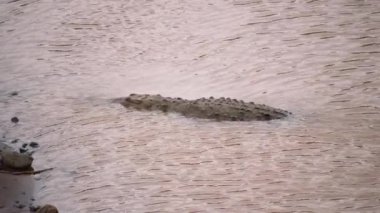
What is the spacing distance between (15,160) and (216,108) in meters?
1.31

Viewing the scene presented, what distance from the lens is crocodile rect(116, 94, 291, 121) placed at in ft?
14.8

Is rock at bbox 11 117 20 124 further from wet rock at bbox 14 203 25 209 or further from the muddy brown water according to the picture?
wet rock at bbox 14 203 25 209

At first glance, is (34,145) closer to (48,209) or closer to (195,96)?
(48,209)

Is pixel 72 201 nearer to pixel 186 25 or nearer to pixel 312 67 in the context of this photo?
pixel 312 67

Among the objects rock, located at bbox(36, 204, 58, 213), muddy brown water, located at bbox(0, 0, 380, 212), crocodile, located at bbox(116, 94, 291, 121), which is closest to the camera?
rock, located at bbox(36, 204, 58, 213)

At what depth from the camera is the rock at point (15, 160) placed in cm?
376

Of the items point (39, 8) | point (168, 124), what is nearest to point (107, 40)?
point (39, 8)

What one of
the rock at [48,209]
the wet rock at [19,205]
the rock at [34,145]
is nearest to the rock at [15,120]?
the rock at [34,145]

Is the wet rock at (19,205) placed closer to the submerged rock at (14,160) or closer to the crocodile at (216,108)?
the submerged rock at (14,160)

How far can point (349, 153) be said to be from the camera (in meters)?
4.04

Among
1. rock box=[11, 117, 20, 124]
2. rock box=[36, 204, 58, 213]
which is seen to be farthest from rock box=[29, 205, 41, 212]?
rock box=[11, 117, 20, 124]

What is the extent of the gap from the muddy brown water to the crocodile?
0.17 ft

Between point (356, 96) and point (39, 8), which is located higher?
point (39, 8)

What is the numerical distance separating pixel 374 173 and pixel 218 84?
1.60 metres
